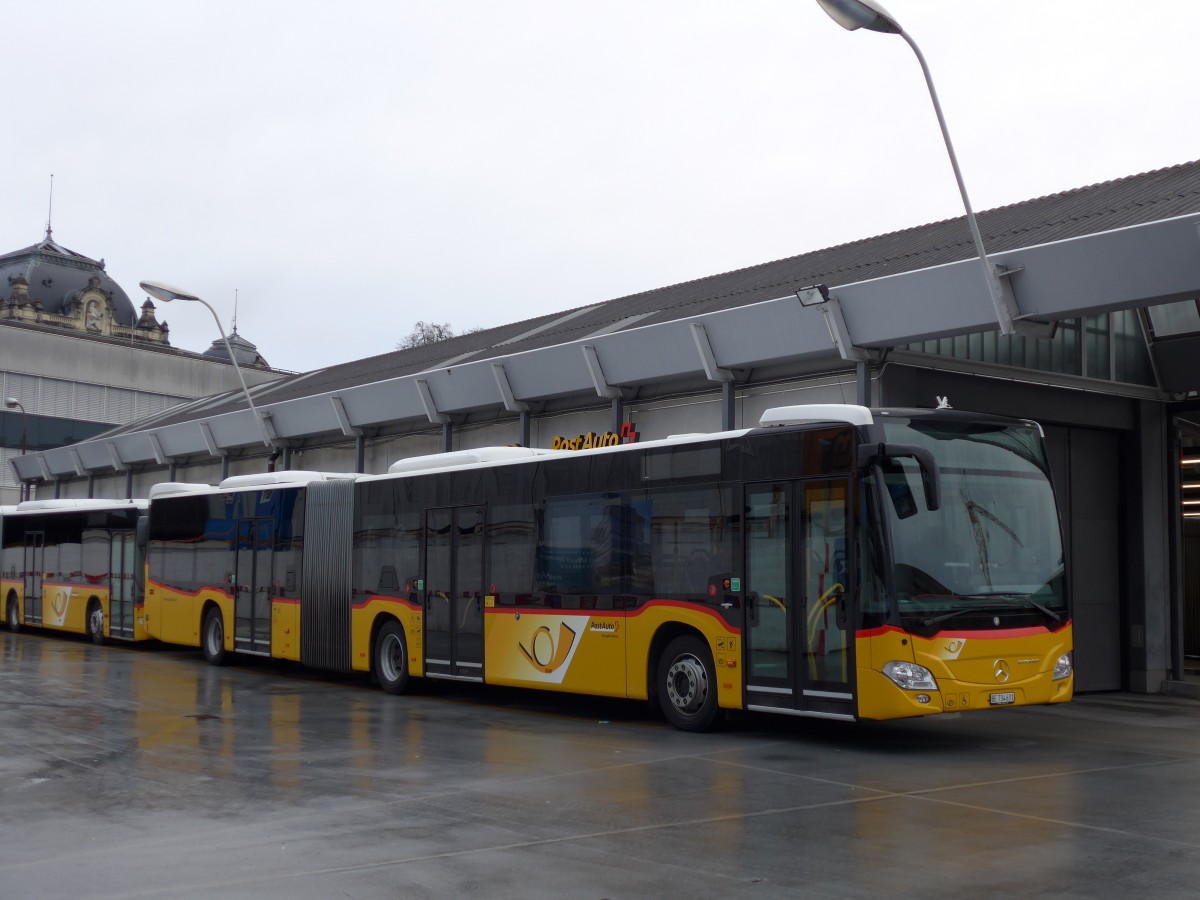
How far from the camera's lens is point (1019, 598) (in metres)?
13.1

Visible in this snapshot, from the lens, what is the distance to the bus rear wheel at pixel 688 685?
14.2 meters

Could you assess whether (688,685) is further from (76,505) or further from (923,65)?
(76,505)

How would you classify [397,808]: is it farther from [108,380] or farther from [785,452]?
[108,380]

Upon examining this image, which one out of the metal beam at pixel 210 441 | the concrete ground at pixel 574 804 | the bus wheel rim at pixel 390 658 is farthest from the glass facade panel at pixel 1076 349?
the metal beam at pixel 210 441

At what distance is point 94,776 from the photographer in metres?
11.0

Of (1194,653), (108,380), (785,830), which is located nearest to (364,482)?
(785,830)

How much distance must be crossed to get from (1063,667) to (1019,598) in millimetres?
901

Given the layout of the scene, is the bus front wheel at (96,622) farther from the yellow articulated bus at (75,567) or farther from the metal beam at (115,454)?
the metal beam at (115,454)

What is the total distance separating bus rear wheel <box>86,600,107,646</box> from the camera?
29.4 m

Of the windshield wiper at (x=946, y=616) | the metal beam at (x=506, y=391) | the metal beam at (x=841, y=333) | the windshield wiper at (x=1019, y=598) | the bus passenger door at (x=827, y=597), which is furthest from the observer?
the metal beam at (x=506, y=391)

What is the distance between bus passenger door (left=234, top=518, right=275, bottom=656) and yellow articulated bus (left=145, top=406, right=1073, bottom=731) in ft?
10.0

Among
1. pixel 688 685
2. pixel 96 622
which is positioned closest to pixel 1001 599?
pixel 688 685

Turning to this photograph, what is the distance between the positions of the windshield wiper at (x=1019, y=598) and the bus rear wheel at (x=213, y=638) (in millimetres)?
15134

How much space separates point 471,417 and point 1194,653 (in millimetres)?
15557
